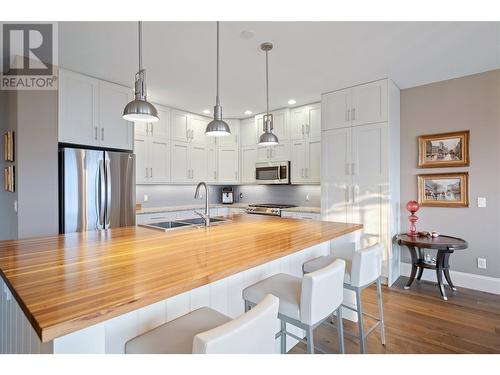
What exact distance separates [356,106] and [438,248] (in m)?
1.91

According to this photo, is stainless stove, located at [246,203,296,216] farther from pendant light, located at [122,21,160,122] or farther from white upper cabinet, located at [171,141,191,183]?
pendant light, located at [122,21,160,122]

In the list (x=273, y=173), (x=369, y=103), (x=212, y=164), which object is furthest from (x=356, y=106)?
(x=212, y=164)

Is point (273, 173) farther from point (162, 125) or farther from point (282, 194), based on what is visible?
point (162, 125)

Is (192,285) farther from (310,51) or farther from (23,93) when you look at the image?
(23,93)

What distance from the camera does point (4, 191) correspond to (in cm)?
308

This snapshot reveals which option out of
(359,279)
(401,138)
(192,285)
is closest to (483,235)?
(401,138)

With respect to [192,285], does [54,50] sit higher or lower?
higher

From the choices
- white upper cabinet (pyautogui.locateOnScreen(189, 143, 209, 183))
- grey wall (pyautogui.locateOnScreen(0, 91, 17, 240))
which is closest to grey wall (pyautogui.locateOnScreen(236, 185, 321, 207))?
white upper cabinet (pyautogui.locateOnScreen(189, 143, 209, 183))

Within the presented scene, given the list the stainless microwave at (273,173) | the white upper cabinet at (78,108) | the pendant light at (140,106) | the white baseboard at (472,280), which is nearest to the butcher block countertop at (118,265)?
the pendant light at (140,106)

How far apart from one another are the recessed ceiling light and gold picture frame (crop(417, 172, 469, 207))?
2.71 meters

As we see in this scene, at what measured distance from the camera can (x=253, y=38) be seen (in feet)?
7.85

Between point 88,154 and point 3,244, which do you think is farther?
point 88,154

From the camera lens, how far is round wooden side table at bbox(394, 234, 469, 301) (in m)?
2.89

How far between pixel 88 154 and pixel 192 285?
270cm
